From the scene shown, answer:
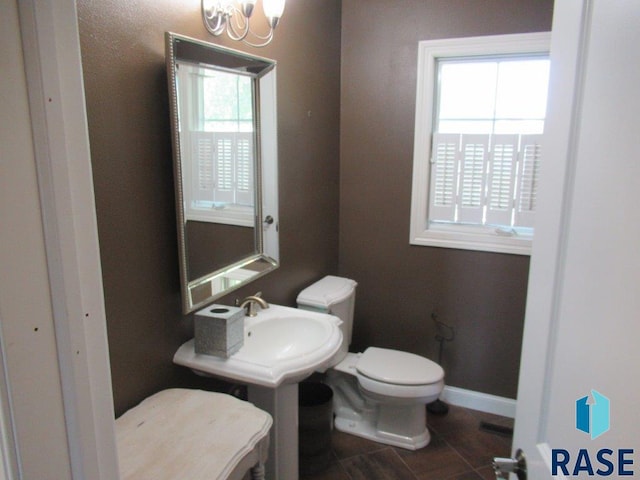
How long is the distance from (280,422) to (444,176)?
1.67m

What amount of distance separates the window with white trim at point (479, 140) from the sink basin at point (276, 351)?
43.4 inches

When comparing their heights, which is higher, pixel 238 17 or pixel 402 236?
pixel 238 17

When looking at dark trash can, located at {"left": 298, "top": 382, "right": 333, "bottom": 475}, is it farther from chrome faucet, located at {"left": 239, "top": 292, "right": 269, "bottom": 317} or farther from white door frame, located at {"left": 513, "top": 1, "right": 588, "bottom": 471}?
white door frame, located at {"left": 513, "top": 1, "right": 588, "bottom": 471}

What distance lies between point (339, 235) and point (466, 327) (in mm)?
955

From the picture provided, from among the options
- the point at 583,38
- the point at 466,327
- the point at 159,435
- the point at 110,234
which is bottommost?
the point at 466,327

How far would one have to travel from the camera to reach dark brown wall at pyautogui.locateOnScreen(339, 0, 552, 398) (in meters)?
2.60

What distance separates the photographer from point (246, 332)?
186 centimetres

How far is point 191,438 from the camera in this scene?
129 cm

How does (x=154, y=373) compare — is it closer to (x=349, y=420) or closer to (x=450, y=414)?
(x=349, y=420)

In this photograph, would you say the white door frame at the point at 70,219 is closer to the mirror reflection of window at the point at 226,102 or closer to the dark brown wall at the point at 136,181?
the dark brown wall at the point at 136,181

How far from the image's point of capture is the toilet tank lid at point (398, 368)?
2.33m

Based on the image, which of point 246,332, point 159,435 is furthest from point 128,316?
point 246,332

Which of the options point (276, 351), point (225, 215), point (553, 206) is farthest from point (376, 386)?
point (553, 206)

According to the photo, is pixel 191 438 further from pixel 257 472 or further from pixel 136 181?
pixel 136 181
